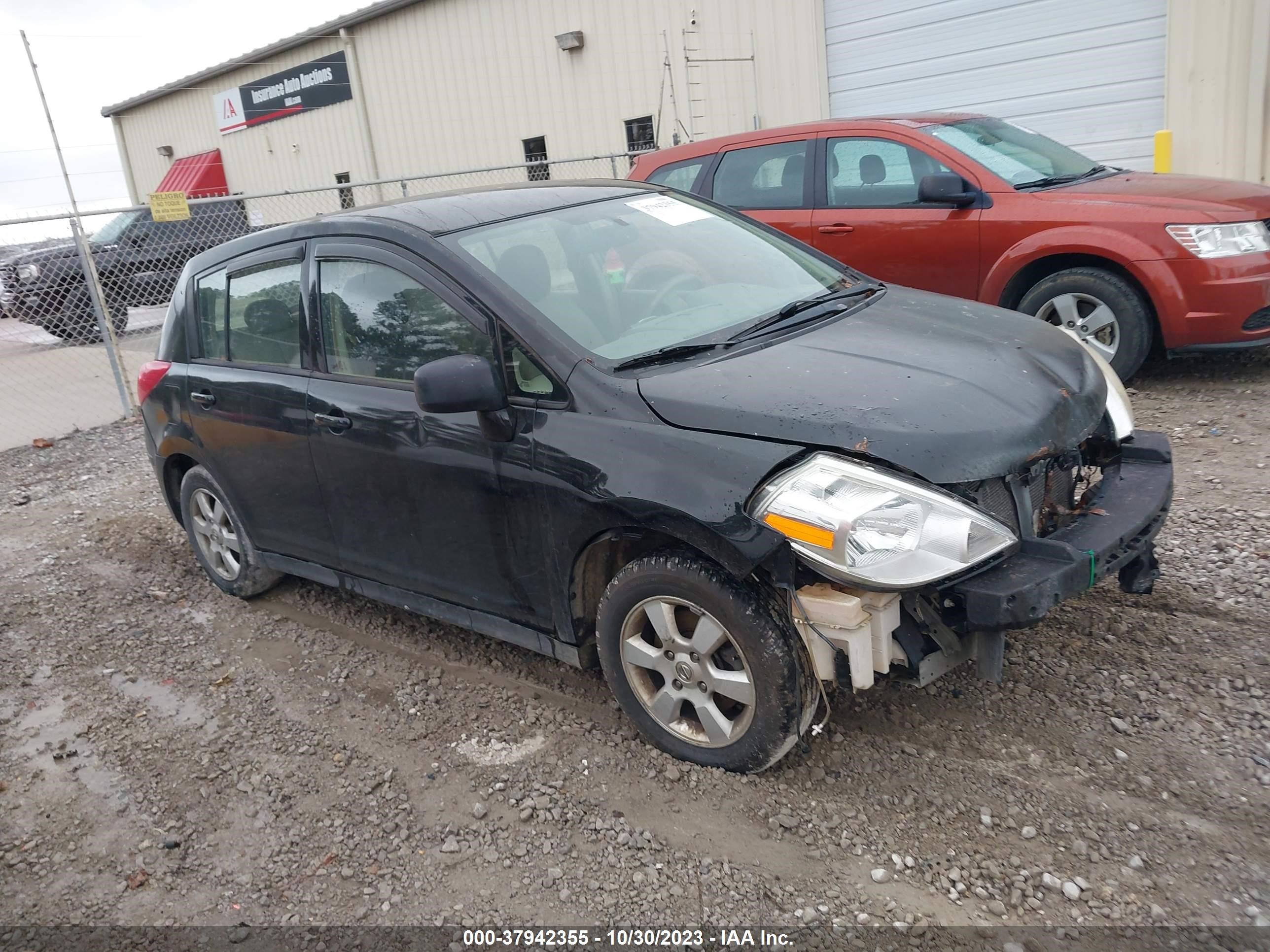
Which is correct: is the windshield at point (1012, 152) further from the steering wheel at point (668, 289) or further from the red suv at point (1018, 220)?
the steering wheel at point (668, 289)

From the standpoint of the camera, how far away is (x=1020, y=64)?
10.9 meters

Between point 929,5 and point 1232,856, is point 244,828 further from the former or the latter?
point 929,5

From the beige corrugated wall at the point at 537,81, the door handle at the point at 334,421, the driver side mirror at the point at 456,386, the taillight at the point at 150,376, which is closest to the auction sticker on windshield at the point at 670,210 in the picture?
the driver side mirror at the point at 456,386

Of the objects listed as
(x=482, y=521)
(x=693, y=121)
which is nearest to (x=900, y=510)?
(x=482, y=521)

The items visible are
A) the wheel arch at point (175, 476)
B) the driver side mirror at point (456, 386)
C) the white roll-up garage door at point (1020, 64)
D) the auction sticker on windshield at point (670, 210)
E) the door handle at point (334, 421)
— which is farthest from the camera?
the white roll-up garage door at point (1020, 64)

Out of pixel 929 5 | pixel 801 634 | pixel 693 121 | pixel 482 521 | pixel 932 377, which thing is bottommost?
pixel 801 634

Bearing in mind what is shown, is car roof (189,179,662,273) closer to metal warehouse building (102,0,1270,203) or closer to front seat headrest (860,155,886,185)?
front seat headrest (860,155,886,185)

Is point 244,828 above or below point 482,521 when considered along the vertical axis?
below

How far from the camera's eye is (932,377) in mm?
2934

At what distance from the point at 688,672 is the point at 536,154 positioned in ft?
50.7

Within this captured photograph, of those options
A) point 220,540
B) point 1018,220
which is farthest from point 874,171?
point 220,540

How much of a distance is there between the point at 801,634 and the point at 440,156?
17300 millimetres

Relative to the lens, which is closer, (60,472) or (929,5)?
(60,472)

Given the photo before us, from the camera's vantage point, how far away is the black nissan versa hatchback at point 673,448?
2674mm
